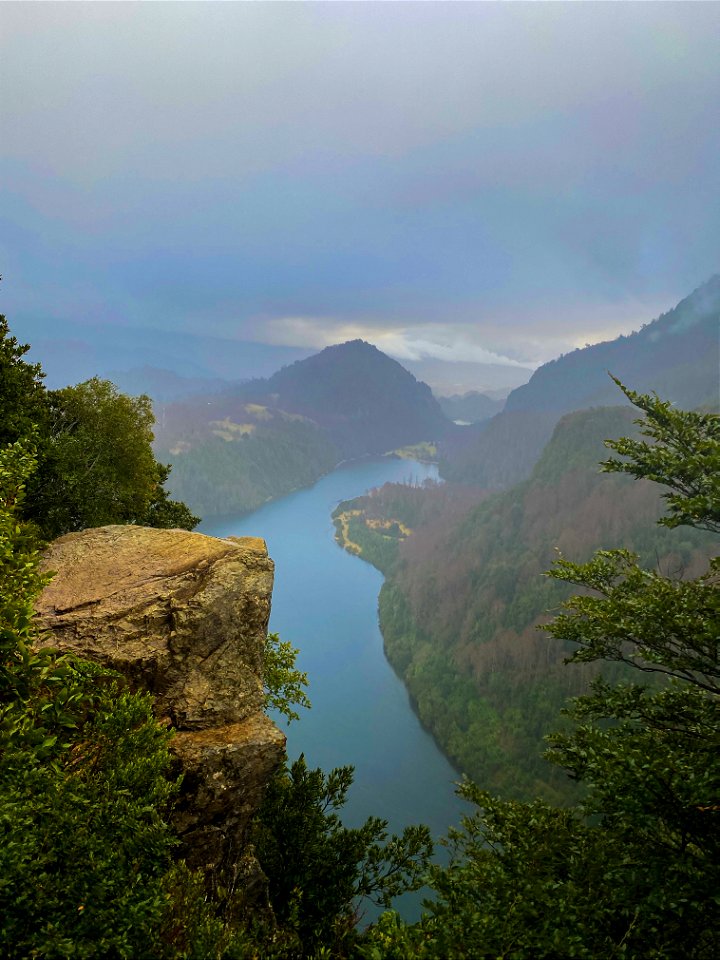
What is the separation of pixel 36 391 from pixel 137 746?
71.1 feet

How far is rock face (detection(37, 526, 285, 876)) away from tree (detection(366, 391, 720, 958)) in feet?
19.1

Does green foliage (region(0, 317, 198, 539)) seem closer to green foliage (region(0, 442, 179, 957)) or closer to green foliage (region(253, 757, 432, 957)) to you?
green foliage (region(0, 442, 179, 957))

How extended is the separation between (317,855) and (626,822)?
1131cm

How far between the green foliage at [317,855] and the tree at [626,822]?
3892mm

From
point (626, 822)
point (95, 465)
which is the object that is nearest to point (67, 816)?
point (626, 822)

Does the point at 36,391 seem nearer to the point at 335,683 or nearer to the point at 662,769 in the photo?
the point at 662,769

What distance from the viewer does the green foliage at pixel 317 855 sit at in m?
14.9

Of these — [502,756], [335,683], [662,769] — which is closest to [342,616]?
[335,683]

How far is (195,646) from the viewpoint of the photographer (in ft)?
46.0

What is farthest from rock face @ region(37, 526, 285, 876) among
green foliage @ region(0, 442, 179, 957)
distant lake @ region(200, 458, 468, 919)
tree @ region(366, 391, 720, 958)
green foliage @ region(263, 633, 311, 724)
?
distant lake @ region(200, 458, 468, 919)

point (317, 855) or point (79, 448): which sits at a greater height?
point (79, 448)

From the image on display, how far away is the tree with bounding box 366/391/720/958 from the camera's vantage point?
770 cm

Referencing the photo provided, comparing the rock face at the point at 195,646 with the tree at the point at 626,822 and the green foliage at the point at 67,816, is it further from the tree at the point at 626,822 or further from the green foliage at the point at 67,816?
the tree at the point at 626,822

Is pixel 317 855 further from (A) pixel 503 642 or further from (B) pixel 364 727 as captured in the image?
(A) pixel 503 642
